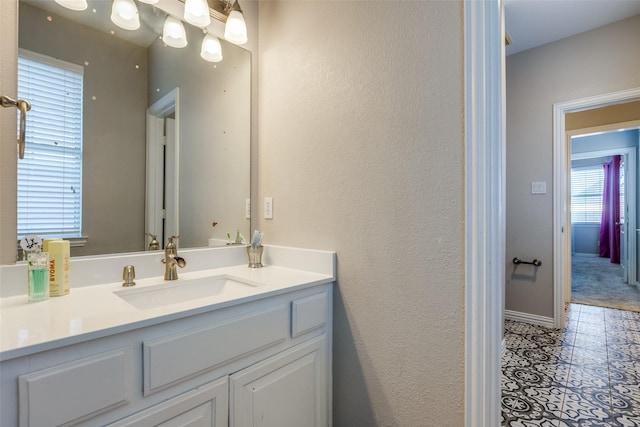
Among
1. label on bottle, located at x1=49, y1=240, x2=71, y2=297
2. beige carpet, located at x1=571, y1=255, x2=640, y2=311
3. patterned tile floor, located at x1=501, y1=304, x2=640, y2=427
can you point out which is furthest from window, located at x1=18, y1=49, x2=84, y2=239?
beige carpet, located at x1=571, y1=255, x2=640, y2=311

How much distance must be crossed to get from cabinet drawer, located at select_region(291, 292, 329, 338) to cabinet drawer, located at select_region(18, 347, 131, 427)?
529mm

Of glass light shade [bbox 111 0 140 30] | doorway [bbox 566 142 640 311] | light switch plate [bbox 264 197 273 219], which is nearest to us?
glass light shade [bbox 111 0 140 30]

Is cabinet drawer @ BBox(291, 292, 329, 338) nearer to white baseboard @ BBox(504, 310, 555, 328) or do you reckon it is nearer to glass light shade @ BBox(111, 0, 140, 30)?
glass light shade @ BBox(111, 0, 140, 30)

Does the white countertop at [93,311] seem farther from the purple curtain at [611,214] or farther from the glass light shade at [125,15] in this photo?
the purple curtain at [611,214]

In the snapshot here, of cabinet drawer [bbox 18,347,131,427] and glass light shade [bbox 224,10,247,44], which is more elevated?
glass light shade [bbox 224,10,247,44]

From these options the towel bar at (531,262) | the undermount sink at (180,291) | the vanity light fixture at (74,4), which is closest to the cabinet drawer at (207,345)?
the undermount sink at (180,291)

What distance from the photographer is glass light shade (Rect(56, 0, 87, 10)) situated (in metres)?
1.07

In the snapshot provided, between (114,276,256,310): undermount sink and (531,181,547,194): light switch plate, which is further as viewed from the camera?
(531,181,547,194): light switch plate

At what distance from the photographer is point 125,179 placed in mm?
1199

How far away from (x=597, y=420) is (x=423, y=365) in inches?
43.3

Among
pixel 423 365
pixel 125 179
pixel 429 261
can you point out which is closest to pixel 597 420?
pixel 423 365

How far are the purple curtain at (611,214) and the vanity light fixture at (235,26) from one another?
7201 mm

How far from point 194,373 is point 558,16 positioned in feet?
10.4

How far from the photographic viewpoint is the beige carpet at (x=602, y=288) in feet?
11.1
